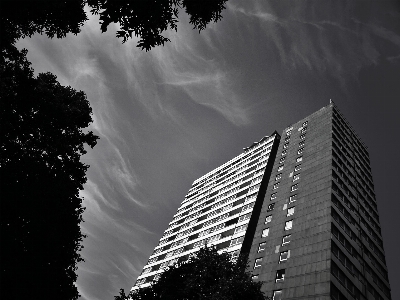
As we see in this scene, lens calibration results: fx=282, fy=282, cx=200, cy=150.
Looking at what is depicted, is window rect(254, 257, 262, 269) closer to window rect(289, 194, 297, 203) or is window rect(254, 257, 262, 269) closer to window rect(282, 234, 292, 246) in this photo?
window rect(282, 234, 292, 246)

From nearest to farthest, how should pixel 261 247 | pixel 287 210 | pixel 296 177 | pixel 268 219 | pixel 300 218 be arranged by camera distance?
1. pixel 300 218
2. pixel 261 247
3. pixel 287 210
4. pixel 268 219
5. pixel 296 177

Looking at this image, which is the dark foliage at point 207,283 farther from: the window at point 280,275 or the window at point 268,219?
the window at point 268,219

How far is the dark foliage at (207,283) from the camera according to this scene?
18297mm

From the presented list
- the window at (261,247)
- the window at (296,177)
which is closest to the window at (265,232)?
the window at (261,247)

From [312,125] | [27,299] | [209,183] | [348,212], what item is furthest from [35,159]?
[209,183]

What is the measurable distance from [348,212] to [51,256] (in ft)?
127

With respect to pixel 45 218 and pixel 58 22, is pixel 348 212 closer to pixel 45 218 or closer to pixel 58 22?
pixel 45 218

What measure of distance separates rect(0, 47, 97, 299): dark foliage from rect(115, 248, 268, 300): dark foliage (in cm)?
798

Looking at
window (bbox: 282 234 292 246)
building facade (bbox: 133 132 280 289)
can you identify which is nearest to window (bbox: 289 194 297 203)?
window (bbox: 282 234 292 246)

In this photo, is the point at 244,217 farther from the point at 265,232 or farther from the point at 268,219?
the point at 265,232

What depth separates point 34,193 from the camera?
11.5 meters

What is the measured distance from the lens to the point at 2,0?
253 inches

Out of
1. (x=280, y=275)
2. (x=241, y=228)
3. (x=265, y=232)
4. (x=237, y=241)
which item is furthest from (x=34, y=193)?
(x=241, y=228)

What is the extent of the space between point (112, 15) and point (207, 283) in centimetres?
1764
